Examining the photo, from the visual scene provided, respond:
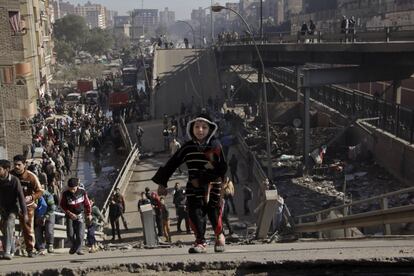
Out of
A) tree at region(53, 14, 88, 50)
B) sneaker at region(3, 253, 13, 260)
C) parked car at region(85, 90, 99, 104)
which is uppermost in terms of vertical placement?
tree at region(53, 14, 88, 50)

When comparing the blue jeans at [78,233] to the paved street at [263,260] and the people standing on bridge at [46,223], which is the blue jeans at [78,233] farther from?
the paved street at [263,260]

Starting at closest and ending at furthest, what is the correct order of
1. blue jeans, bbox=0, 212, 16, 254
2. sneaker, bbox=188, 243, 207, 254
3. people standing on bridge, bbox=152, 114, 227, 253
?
people standing on bridge, bbox=152, 114, 227, 253 → sneaker, bbox=188, 243, 207, 254 → blue jeans, bbox=0, 212, 16, 254

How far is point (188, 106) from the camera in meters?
41.7

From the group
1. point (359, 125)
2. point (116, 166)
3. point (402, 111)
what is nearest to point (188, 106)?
point (116, 166)

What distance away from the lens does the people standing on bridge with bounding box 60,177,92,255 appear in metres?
7.62

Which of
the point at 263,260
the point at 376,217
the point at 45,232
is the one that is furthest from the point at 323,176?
the point at 263,260

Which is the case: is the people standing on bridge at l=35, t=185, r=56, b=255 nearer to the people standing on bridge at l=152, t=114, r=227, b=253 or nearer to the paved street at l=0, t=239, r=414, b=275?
the paved street at l=0, t=239, r=414, b=275

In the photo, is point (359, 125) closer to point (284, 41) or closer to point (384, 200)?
point (284, 41)

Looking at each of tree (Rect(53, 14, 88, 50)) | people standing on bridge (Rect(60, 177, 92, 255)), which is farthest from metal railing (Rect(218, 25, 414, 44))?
tree (Rect(53, 14, 88, 50))

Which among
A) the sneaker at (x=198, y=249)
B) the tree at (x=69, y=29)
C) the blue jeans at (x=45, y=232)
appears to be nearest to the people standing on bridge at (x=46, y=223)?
the blue jeans at (x=45, y=232)

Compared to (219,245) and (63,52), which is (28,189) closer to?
(219,245)

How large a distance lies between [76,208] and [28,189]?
2.36ft

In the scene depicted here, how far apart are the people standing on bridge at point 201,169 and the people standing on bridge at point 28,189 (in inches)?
90.4

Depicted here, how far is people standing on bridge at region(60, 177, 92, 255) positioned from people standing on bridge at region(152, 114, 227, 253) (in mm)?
2329
